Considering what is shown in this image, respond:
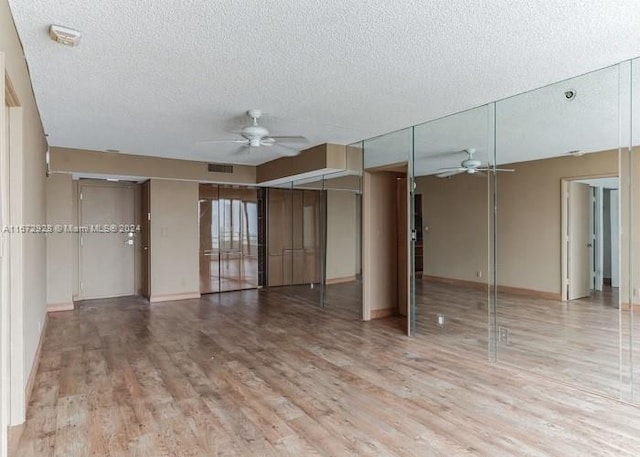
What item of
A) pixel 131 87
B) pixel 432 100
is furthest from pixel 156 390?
pixel 432 100

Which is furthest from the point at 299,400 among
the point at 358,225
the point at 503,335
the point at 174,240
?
the point at 174,240

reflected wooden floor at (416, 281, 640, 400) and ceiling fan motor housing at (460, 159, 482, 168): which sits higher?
ceiling fan motor housing at (460, 159, 482, 168)

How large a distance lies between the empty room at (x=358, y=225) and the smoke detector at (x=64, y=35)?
14 mm

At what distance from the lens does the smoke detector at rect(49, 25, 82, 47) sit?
2.36m

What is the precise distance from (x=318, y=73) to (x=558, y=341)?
3.42 m

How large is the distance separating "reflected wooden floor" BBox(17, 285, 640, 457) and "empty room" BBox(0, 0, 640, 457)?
2 cm

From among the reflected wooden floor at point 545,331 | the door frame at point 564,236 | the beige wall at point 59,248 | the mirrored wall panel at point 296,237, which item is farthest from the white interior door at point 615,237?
the beige wall at point 59,248

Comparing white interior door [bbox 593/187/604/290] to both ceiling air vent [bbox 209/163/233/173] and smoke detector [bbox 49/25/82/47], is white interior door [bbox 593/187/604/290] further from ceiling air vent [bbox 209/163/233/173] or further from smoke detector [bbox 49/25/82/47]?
ceiling air vent [bbox 209/163/233/173]

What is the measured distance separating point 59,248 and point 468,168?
245 inches

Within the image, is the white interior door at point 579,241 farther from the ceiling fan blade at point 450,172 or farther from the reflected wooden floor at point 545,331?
the ceiling fan blade at point 450,172

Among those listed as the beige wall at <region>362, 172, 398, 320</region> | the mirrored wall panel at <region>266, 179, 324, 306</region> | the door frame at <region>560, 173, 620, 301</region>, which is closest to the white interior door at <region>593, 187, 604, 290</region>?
the door frame at <region>560, 173, 620, 301</region>

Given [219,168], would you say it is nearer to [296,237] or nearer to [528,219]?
[296,237]

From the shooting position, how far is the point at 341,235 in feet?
20.9

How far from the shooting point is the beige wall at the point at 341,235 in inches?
237
